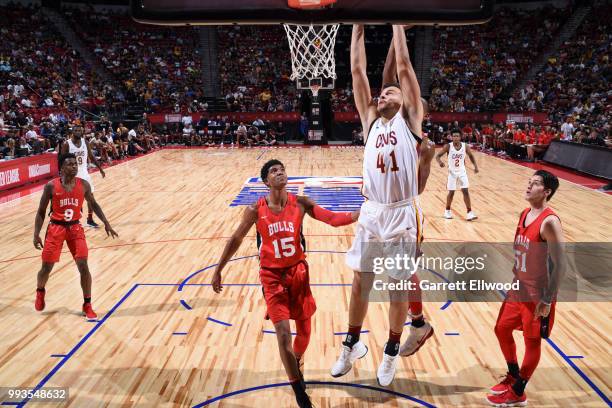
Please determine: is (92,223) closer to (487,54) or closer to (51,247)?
(51,247)

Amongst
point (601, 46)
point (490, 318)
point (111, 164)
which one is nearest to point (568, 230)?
point (490, 318)

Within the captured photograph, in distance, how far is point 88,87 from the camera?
82.2 feet

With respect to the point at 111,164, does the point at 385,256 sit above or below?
above

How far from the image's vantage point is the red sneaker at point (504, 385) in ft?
12.6

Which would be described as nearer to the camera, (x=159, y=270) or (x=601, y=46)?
(x=159, y=270)

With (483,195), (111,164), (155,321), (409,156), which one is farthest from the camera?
(111,164)

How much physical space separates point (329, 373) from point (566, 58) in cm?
2759

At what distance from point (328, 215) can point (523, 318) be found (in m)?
1.51

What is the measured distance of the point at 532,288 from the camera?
3.71 m

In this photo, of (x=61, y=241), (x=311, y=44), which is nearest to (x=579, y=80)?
(x=311, y=44)

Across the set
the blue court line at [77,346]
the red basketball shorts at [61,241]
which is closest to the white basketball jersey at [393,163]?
the blue court line at [77,346]

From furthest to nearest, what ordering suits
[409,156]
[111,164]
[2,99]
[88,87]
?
[88,87] → [2,99] → [111,164] → [409,156]

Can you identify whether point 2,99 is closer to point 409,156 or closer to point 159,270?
point 159,270

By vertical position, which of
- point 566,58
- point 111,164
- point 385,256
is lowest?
point 111,164
